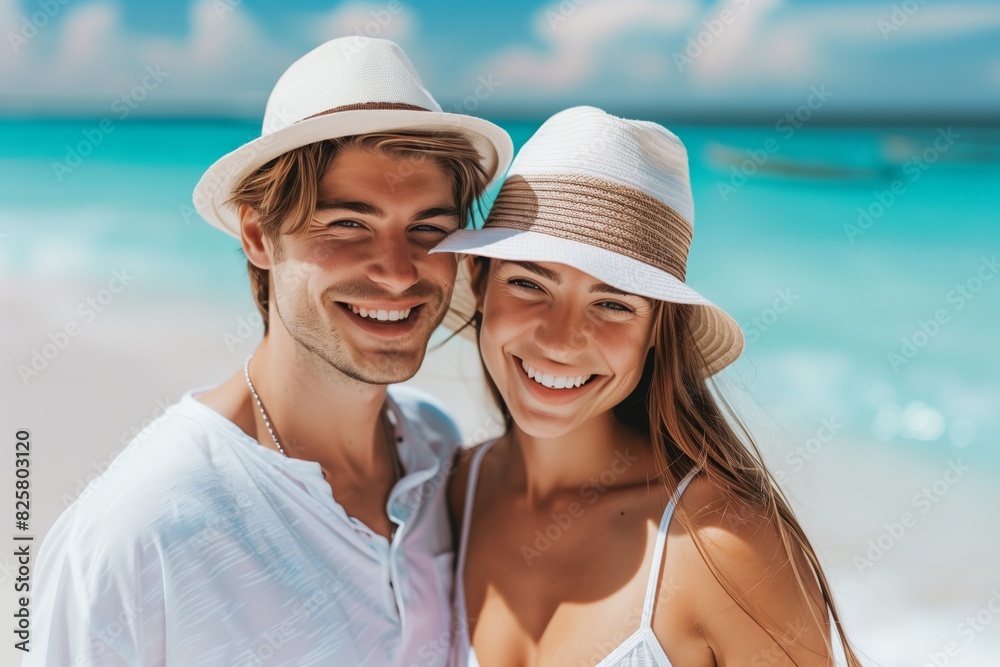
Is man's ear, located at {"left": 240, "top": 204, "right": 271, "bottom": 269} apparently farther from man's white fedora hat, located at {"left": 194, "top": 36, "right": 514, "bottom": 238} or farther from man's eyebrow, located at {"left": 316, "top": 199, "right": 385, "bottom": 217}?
man's eyebrow, located at {"left": 316, "top": 199, "right": 385, "bottom": 217}

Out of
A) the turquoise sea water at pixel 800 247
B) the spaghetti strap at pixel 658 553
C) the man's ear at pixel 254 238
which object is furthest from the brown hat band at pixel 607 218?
the turquoise sea water at pixel 800 247

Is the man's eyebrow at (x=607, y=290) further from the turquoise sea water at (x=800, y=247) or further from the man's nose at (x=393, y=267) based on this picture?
the turquoise sea water at (x=800, y=247)

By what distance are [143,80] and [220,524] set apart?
71.7ft

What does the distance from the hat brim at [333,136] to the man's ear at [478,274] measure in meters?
0.37

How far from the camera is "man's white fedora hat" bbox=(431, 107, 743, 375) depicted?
2355 mm

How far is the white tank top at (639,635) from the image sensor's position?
231 centimetres

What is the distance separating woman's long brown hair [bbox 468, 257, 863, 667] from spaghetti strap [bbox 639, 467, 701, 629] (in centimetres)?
3

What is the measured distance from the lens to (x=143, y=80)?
849 inches

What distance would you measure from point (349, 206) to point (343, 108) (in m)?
0.29

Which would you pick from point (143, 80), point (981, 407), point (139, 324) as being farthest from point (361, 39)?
point (143, 80)

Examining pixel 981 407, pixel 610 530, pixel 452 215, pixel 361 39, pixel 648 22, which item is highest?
pixel 648 22

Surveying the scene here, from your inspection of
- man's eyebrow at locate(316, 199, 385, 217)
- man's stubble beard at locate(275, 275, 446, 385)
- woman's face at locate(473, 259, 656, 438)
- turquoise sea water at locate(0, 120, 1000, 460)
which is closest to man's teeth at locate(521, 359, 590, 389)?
woman's face at locate(473, 259, 656, 438)

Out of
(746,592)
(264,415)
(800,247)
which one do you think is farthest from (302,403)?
(800,247)

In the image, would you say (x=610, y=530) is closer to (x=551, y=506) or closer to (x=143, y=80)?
(x=551, y=506)
